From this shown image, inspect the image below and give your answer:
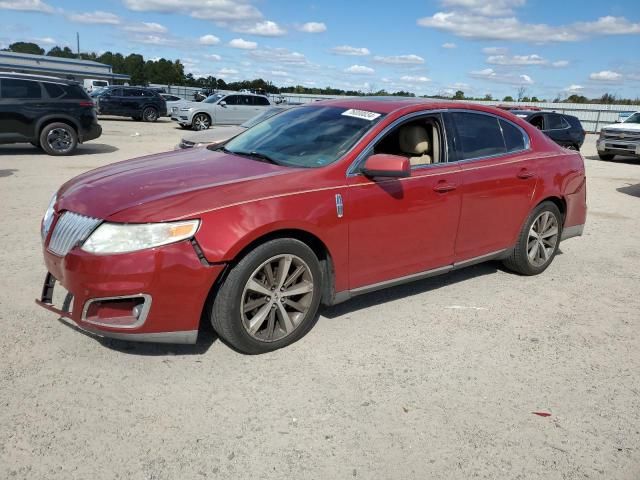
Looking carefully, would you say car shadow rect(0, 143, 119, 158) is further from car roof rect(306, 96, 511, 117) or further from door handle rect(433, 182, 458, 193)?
door handle rect(433, 182, 458, 193)

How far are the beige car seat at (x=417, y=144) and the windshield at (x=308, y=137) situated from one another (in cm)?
36

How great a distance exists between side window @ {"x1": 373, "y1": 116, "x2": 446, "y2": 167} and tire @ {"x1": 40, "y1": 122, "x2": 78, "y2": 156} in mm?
10913

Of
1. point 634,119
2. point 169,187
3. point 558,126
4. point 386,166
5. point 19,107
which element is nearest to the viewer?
point 169,187

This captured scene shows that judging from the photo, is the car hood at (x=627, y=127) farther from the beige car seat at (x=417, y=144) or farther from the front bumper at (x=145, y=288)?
the front bumper at (x=145, y=288)

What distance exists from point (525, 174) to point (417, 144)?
1188mm

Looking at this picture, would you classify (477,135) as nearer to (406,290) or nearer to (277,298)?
(406,290)

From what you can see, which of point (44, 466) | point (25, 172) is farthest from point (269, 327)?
point (25, 172)

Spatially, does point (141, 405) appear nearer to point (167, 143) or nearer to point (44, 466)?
point (44, 466)

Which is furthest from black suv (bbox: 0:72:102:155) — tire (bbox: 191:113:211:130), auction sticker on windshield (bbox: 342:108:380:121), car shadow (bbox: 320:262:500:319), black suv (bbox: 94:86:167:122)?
black suv (bbox: 94:86:167:122)

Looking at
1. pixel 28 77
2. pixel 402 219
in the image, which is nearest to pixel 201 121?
pixel 28 77

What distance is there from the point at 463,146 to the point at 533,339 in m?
1.65

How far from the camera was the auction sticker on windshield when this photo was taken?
416cm

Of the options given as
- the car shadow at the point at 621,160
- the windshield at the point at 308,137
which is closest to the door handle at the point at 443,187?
the windshield at the point at 308,137

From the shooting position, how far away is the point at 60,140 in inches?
508
